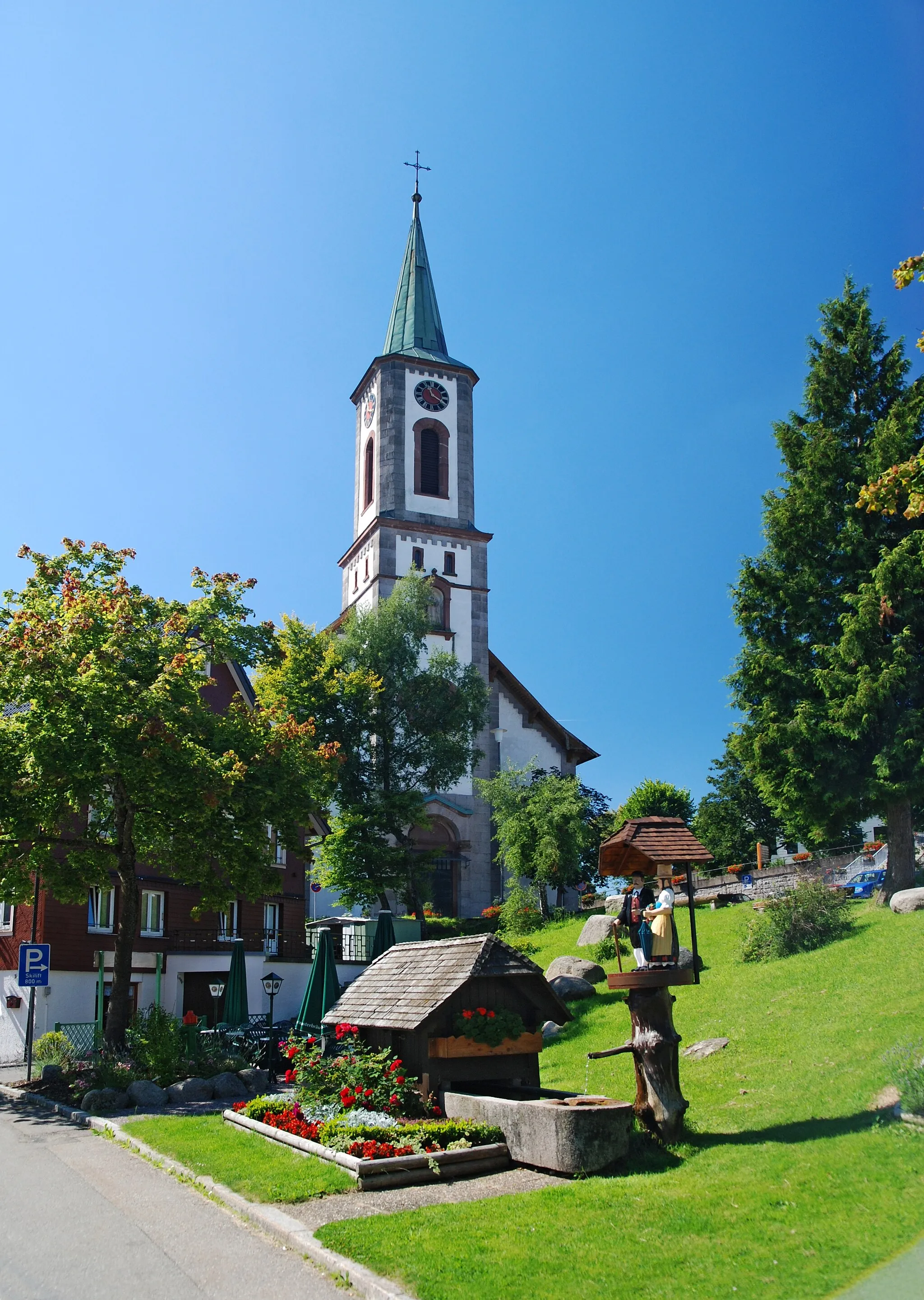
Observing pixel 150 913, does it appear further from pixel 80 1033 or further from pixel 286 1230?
pixel 286 1230

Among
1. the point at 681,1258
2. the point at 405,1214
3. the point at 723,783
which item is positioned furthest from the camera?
the point at 723,783

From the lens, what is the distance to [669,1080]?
36.2 ft

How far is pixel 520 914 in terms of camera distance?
37094 mm

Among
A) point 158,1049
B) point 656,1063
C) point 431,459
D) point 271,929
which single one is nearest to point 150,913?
point 271,929

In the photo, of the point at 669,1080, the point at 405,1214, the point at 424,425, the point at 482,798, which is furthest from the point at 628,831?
the point at 424,425

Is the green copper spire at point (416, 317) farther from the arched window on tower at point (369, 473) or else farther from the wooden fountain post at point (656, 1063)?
the wooden fountain post at point (656, 1063)

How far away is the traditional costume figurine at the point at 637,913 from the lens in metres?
11.5

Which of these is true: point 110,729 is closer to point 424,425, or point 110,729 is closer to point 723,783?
point 424,425

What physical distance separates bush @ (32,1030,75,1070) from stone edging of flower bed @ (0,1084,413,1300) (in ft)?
26.9

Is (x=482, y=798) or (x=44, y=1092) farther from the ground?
(x=482, y=798)

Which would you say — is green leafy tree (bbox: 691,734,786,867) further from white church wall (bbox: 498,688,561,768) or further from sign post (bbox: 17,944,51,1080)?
sign post (bbox: 17,944,51,1080)

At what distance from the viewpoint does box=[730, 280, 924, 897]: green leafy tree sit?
2366 centimetres

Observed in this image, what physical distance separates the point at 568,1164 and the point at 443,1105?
107 inches

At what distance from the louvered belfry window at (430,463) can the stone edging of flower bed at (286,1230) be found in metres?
39.0
